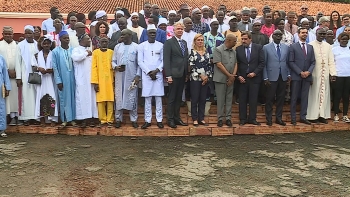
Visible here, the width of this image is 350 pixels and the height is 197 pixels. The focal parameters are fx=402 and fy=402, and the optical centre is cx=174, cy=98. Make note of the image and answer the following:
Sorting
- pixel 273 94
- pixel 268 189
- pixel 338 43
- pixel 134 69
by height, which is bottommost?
pixel 268 189

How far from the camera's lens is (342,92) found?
27.0 feet

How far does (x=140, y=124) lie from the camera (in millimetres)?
7812

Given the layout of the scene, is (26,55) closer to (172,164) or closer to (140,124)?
(140,124)

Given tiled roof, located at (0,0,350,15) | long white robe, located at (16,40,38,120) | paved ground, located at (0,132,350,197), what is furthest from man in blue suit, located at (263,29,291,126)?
tiled roof, located at (0,0,350,15)

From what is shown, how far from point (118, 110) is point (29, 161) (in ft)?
6.82

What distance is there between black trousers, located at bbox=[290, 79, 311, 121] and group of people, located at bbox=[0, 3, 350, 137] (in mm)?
20

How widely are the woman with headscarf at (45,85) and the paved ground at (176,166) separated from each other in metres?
0.51

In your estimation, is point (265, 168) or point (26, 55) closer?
point (265, 168)

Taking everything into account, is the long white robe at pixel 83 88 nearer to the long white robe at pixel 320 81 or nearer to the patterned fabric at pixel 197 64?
the patterned fabric at pixel 197 64

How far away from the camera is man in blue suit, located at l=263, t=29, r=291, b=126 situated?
7.70 meters

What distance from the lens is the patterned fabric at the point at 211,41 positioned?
25.8ft

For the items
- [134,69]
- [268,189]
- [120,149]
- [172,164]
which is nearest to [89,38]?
[134,69]

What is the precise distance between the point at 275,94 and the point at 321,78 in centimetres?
99

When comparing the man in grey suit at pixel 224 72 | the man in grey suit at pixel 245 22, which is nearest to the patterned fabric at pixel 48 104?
the man in grey suit at pixel 224 72
